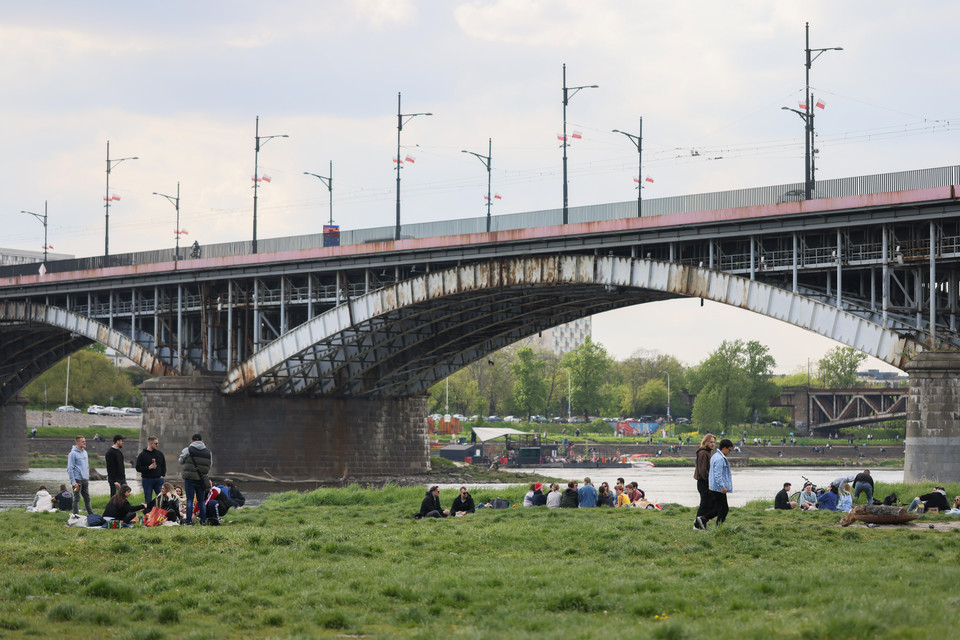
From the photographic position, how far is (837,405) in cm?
13962

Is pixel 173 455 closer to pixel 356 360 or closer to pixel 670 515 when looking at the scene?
pixel 356 360

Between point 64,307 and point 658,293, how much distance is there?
4000 cm

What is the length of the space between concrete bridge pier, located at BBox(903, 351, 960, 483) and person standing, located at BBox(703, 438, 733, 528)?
1894 centimetres

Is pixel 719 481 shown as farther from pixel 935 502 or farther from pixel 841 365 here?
pixel 841 365

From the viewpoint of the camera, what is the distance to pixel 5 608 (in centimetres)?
1267

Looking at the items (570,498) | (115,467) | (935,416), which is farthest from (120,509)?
(935,416)

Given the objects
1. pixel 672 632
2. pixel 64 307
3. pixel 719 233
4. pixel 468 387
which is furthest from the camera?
pixel 468 387

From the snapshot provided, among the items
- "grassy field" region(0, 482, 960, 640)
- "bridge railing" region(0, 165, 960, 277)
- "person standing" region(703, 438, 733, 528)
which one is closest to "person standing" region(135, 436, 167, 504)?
"grassy field" region(0, 482, 960, 640)

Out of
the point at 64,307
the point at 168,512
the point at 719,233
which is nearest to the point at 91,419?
the point at 64,307

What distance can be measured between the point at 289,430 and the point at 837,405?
89.8 meters

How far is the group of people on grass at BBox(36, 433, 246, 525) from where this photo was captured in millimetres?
22609

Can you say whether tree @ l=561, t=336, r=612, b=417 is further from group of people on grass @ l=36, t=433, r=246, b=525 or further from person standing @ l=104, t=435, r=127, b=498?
person standing @ l=104, t=435, r=127, b=498

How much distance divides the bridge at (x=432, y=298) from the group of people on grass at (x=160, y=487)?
2240 cm

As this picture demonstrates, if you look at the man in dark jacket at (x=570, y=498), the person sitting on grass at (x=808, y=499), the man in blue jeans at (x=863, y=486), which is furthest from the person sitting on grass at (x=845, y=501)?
the man in dark jacket at (x=570, y=498)
